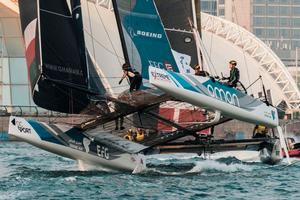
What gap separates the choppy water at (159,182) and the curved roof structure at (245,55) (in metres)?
56.7

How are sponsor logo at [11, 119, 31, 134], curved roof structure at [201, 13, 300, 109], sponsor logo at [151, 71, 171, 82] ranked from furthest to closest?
curved roof structure at [201, 13, 300, 109]
sponsor logo at [11, 119, 31, 134]
sponsor logo at [151, 71, 171, 82]

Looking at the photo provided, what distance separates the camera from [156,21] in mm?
27406

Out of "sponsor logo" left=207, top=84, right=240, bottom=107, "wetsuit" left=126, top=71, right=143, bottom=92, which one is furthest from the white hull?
"wetsuit" left=126, top=71, right=143, bottom=92

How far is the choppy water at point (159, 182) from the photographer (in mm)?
20203

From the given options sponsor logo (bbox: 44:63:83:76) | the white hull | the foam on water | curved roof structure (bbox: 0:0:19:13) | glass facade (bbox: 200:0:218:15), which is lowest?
the foam on water

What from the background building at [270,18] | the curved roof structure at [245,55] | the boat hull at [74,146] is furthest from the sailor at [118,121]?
the background building at [270,18]

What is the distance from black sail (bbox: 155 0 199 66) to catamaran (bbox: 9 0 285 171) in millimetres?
2343

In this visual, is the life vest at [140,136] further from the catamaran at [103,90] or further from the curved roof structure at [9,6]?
the curved roof structure at [9,6]

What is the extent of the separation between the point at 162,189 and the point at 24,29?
22.2 feet

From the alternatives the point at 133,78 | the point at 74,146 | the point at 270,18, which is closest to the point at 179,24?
the point at 133,78

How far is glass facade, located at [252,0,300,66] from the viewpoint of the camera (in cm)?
17050

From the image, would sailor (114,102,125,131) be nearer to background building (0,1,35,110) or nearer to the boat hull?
the boat hull

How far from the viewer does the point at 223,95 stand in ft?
84.1

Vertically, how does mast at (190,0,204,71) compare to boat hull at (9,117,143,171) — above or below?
above
